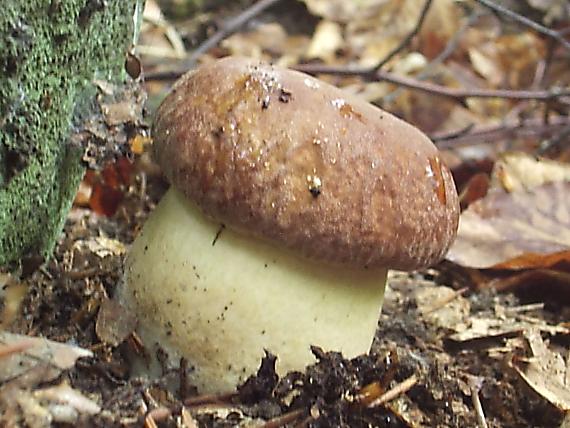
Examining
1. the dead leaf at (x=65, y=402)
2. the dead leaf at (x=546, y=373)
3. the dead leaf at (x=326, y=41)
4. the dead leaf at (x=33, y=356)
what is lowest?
the dead leaf at (x=65, y=402)

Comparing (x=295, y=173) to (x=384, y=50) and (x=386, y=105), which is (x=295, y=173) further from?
(x=384, y=50)

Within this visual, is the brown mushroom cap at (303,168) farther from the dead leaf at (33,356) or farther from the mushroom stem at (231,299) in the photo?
the dead leaf at (33,356)

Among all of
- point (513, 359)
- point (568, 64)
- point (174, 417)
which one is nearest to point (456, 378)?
point (513, 359)

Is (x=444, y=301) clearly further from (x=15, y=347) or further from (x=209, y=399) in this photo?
(x=15, y=347)

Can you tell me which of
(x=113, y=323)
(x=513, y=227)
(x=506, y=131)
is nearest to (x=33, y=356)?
(x=113, y=323)

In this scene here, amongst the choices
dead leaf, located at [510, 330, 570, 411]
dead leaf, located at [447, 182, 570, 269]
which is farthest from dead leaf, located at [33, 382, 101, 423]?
dead leaf, located at [447, 182, 570, 269]

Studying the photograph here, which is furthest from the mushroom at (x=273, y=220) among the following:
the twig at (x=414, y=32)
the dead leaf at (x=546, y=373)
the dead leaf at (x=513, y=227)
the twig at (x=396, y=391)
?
the twig at (x=414, y=32)
